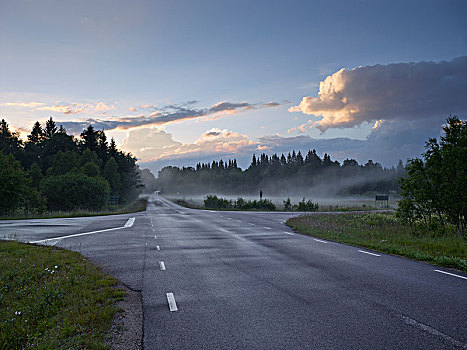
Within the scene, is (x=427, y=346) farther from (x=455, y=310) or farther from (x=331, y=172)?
(x=331, y=172)

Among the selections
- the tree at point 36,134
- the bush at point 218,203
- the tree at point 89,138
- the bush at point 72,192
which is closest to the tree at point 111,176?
the tree at point 89,138

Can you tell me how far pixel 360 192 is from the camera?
153 metres

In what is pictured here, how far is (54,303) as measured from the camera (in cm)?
620

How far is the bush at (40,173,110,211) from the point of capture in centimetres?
4972

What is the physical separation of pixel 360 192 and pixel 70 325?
525ft

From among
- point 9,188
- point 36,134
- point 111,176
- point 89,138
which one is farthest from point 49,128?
point 9,188

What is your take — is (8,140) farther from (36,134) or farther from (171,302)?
(171,302)

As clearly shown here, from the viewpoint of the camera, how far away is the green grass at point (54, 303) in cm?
471

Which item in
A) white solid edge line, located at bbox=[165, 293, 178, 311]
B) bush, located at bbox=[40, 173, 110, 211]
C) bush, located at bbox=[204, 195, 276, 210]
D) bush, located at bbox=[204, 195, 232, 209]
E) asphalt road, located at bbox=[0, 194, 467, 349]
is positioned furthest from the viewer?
bush, located at bbox=[204, 195, 232, 209]

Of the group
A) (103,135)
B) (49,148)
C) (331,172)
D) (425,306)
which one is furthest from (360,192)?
(425,306)

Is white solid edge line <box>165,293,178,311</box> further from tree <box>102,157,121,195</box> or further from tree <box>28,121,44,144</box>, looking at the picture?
tree <box>28,121,44,144</box>

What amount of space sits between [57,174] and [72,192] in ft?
72.4

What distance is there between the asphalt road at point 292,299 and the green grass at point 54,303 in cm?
71

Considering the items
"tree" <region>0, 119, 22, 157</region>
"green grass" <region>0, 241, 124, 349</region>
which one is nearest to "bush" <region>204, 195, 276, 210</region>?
"green grass" <region>0, 241, 124, 349</region>
